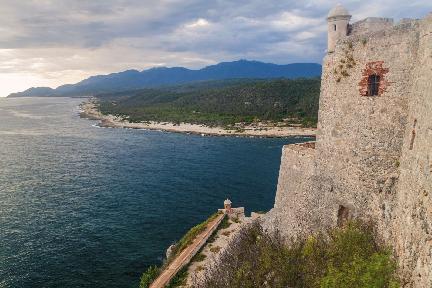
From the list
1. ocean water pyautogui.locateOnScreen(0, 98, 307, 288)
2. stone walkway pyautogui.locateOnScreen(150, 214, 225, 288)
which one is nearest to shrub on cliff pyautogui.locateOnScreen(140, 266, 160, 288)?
stone walkway pyautogui.locateOnScreen(150, 214, 225, 288)

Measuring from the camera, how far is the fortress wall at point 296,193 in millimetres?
20500

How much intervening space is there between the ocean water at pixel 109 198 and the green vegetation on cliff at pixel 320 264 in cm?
2220

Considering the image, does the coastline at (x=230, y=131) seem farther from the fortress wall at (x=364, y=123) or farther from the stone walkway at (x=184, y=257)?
the fortress wall at (x=364, y=123)

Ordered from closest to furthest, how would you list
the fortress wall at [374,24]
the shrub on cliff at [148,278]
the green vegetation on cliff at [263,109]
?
1. the fortress wall at [374,24]
2. the shrub on cliff at [148,278]
3. the green vegetation on cliff at [263,109]

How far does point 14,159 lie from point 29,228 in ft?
164

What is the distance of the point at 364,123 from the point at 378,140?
101cm

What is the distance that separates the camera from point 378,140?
1502cm

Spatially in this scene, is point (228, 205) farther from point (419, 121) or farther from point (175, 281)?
point (419, 121)

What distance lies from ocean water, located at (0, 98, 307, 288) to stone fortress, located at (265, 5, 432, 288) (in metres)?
26.9

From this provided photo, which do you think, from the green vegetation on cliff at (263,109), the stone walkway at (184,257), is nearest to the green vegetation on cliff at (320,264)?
the stone walkway at (184,257)

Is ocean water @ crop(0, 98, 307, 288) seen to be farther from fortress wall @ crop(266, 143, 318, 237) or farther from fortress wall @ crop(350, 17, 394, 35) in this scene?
fortress wall @ crop(350, 17, 394, 35)

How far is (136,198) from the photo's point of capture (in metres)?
65.1

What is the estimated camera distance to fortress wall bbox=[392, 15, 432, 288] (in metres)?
10.1

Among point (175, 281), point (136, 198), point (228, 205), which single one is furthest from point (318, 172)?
point (136, 198)
